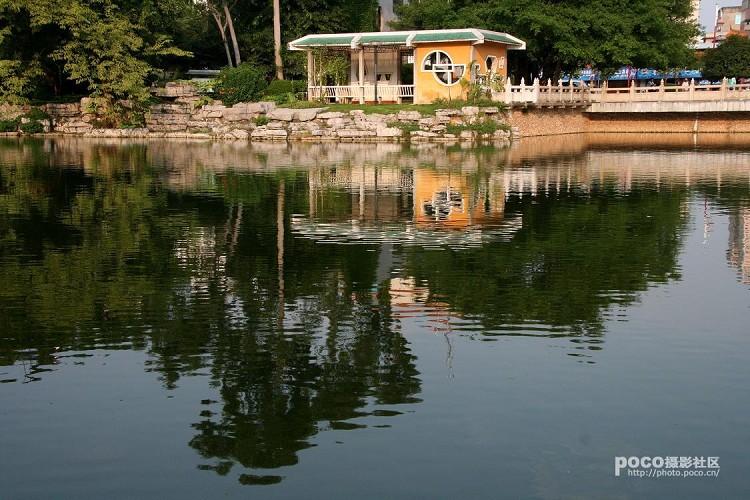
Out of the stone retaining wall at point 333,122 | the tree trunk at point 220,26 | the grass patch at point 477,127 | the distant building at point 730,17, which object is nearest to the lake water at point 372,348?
the grass patch at point 477,127

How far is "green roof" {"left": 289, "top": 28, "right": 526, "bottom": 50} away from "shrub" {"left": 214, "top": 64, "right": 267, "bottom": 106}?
2.45 meters

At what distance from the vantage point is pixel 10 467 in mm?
6504

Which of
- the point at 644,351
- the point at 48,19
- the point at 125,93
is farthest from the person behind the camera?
the point at 125,93

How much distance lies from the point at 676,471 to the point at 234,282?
7.06m

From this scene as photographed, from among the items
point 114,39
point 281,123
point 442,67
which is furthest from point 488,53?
point 114,39

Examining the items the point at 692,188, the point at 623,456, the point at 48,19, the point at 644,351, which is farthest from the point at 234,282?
the point at 48,19

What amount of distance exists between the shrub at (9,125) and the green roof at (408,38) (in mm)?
13824

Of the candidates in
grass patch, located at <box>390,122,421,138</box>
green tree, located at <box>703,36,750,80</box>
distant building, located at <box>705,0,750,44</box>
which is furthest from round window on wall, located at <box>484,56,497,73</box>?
distant building, located at <box>705,0,750,44</box>

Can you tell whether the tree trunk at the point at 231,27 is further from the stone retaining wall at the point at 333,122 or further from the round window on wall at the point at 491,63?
the round window on wall at the point at 491,63

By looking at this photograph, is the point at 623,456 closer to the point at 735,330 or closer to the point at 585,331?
the point at 585,331

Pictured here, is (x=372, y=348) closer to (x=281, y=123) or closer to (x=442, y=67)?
(x=281, y=123)

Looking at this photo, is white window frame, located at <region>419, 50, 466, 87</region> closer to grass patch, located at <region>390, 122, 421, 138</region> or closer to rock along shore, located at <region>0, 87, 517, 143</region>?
rock along shore, located at <region>0, 87, 517, 143</region>

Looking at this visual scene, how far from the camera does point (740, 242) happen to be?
1570 cm

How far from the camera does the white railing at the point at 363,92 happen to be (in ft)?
145
